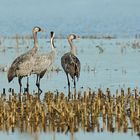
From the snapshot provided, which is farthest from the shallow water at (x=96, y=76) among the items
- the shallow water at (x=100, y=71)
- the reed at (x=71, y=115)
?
the reed at (x=71, y=115)

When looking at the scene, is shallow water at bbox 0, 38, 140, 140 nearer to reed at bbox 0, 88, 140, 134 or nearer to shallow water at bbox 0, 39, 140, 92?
shallow water at bbox 0, 39, 140, 92

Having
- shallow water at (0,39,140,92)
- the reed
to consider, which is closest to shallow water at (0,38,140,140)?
shallow water at (0,39,140,92)

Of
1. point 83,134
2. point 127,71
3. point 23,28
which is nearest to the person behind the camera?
point 83,134

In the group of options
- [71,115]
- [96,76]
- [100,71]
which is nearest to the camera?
[71,115]

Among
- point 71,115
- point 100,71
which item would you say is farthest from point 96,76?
point 71,115

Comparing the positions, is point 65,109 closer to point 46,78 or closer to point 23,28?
point 46,78

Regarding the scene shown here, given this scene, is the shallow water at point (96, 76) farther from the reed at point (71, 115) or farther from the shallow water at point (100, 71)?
the reed at point (71, 115)

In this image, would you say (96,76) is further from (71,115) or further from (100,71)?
(71,115)

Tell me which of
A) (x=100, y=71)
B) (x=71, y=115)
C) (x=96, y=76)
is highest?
(x=100, y=71)

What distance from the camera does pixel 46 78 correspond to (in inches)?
842

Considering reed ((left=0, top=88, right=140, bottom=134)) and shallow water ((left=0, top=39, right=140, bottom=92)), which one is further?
shallow water ((left=0, top=39, right=140, bottom=92))

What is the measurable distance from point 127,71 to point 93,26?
135 ft

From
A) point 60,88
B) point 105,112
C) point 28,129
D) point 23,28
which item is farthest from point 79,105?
point 23,28

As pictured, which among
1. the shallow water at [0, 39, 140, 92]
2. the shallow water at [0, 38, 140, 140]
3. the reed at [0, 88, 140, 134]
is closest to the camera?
the shallow water at [0, 38, 140, 140]
